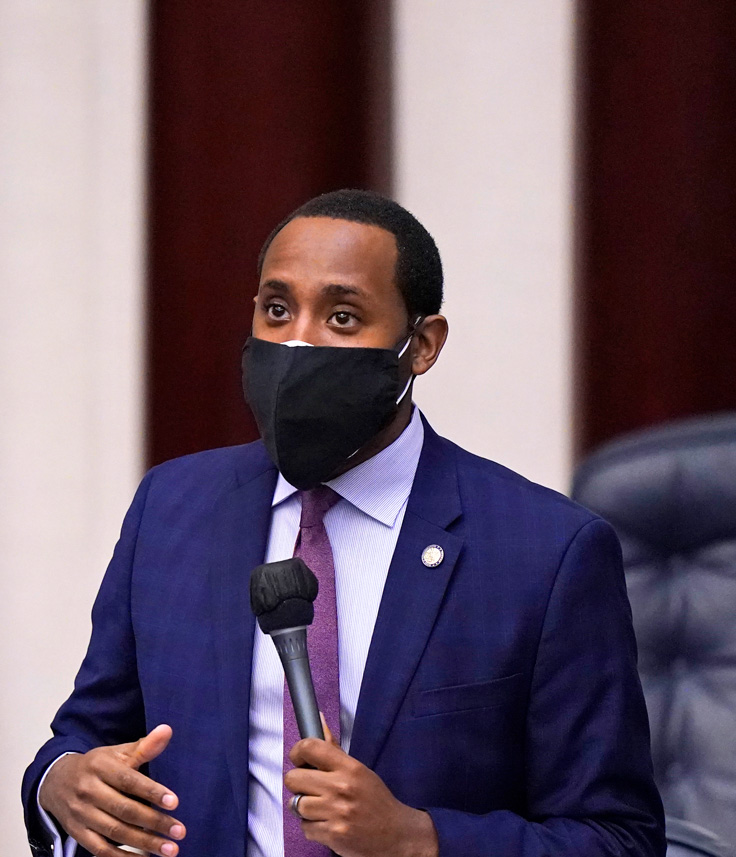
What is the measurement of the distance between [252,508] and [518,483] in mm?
353

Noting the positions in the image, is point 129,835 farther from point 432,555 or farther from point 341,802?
point 432,555

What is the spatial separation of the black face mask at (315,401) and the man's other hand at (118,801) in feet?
1.16

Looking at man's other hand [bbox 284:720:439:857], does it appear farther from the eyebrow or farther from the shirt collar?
the eyebrow

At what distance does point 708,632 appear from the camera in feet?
6.38

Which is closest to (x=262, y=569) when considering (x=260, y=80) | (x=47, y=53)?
(x=260, y=80)

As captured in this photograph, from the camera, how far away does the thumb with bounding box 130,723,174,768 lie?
1260 millimetres

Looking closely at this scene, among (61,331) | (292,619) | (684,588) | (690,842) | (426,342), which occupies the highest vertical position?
(426,342)

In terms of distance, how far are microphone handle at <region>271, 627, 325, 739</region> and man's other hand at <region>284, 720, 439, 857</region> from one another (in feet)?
0.05

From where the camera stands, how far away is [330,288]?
1.42 meters

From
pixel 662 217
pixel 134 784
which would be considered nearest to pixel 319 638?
pixel 134 784

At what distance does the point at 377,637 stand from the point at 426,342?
400 millimetres

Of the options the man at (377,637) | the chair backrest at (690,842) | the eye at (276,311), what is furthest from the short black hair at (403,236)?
the chair backrest at (690,842)

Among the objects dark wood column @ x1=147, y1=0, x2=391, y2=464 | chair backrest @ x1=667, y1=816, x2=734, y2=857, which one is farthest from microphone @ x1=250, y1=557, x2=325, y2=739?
dark wood column @ x1=147, y1=0, x2=391, y2=464

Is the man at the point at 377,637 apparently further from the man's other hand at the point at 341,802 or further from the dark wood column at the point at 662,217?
the dark wood column at the point at 662,217
